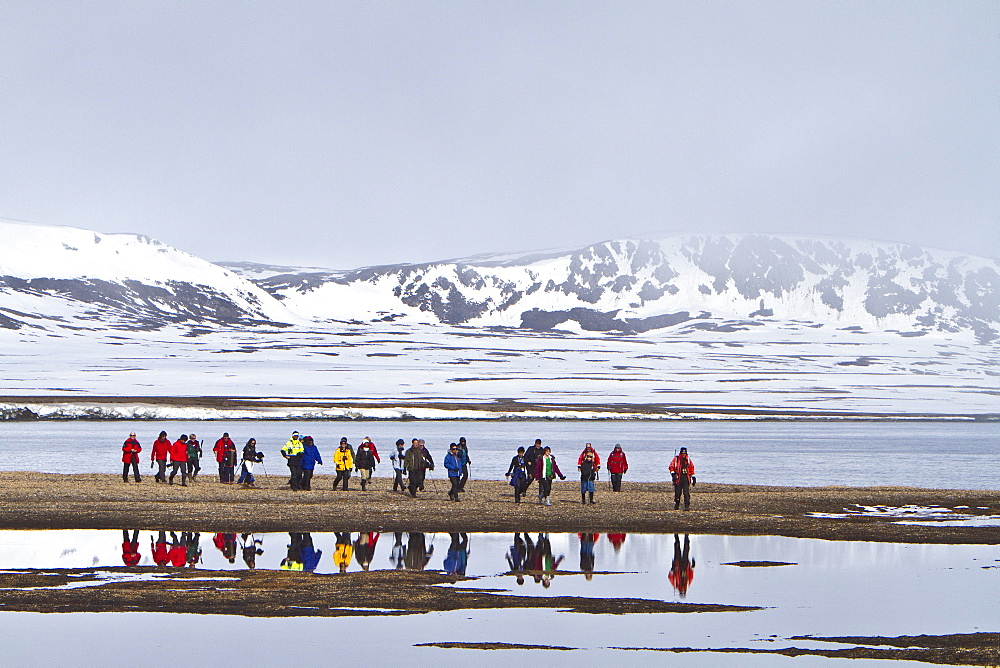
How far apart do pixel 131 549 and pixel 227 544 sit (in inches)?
73.7

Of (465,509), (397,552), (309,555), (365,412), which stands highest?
(309,555)

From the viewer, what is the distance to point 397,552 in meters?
24.0

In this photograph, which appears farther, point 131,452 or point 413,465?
point 131,452

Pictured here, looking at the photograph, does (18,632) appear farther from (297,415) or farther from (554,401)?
(554,401)

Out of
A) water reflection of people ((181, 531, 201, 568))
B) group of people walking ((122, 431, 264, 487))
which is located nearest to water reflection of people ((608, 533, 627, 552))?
water reflection of people ((181, 531, 201, 568))

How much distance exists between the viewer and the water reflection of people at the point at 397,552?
22.3 metres

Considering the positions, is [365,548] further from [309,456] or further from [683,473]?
[309,456]

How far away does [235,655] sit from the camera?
48.5 feet

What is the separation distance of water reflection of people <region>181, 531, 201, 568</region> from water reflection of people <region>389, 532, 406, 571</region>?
350 centimetres

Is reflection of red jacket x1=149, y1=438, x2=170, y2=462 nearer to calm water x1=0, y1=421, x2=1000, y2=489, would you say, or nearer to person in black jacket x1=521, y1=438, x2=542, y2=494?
calm water x1=0, y1=421, x2=1000, y2=489

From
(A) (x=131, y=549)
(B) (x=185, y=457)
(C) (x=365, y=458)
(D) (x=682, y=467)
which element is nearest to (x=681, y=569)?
(D) (x=682, y=467)

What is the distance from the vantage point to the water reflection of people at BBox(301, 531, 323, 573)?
70.9ft

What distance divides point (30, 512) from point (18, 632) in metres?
14.6

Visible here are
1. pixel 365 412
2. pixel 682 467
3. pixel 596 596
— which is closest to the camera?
pixel 596 596
